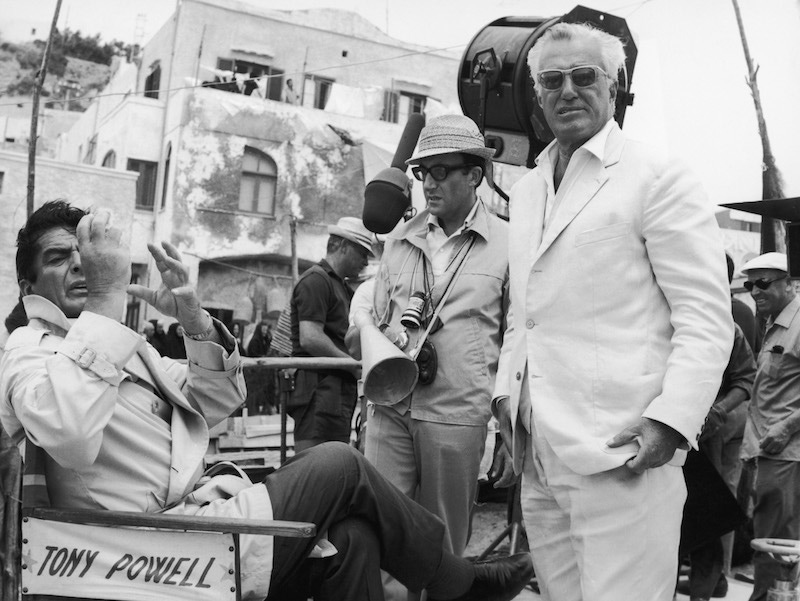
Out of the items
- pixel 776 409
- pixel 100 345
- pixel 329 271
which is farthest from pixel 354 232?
pixel 100 345

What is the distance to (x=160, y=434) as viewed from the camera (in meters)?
2.73

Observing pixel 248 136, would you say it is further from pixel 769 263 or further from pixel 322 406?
pixel 769 263

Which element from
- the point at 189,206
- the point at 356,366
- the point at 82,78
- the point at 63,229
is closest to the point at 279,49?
the point at 189,206

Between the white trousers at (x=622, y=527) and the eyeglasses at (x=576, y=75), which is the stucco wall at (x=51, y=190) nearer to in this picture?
the eyeglasses at (x=576, y=75)

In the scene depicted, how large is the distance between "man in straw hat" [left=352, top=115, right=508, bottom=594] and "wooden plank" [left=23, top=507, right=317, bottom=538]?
125cm

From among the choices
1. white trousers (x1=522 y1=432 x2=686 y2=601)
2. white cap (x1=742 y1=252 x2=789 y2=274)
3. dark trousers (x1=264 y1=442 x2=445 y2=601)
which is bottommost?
dark trousers (x1=264 y1=442 x2=445 y2=601)

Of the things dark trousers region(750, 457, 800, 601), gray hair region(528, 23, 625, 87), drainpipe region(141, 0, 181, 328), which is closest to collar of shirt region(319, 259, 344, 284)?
dark trousers region(750, 457, 800, 601)

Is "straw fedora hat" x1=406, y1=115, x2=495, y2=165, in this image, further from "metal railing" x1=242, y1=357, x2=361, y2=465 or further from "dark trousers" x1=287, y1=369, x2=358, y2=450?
"dark trousers" x1=287, y1=369, x2=358, y2=450

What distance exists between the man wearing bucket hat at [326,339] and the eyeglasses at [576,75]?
277 centimetres

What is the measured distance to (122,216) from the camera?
2200 cm

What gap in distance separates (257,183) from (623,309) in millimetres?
22363

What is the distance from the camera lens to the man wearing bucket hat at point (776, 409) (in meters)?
4.55

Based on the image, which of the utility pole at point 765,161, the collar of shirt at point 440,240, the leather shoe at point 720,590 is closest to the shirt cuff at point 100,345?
the collar of shirt at point 440,240

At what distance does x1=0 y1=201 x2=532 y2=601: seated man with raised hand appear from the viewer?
7.80 feet
